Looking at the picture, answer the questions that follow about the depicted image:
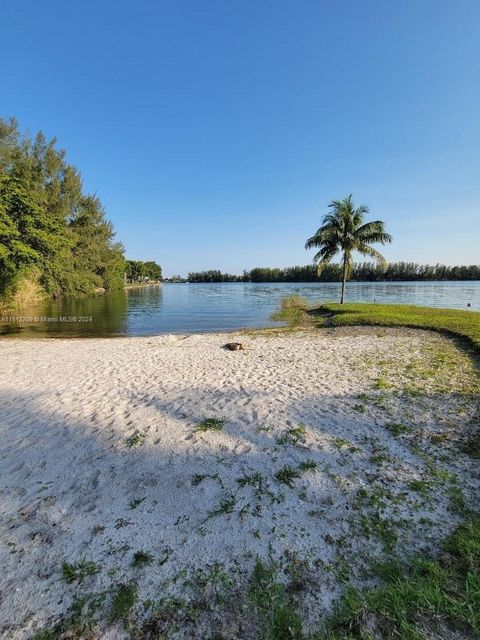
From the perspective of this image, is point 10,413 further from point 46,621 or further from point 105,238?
point 105,238

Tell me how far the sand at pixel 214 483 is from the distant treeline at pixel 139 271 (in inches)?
4570

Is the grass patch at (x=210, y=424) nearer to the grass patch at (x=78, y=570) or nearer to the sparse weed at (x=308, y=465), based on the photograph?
the sparse weed at (x=308, y=465)

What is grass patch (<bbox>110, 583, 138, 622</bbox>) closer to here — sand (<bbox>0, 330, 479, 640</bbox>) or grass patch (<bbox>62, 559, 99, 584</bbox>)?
sand (<bbox>0, 330, 479, 640</bbox>)

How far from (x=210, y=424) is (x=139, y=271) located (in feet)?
439

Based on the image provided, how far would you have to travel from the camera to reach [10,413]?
20.8 ft

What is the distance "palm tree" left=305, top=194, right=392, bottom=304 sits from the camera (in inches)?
957

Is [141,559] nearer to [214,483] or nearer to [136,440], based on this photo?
[214,483]

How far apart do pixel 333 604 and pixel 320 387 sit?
16.5ft

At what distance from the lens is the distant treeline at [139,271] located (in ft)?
401

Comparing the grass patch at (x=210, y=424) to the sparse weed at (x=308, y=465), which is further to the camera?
the grass patch at (x=210, y=424)

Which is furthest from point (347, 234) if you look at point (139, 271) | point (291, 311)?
point (139, 271)

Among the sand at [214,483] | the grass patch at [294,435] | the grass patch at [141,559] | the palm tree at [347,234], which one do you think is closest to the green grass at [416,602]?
the sand at [214,483]

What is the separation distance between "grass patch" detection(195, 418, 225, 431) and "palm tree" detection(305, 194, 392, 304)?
22538 millimetres

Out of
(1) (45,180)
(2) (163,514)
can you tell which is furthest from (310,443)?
(1) (45,180)
